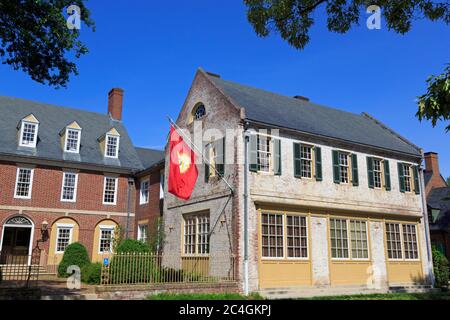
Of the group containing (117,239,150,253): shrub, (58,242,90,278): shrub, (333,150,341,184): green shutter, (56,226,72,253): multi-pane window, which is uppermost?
(333,150,341,184): green shutter

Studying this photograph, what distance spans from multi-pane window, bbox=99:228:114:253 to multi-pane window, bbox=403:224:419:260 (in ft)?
57.8

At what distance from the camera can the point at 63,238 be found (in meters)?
25.2

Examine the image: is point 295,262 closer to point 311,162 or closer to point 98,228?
point 311,162

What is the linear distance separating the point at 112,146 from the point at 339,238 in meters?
17.3

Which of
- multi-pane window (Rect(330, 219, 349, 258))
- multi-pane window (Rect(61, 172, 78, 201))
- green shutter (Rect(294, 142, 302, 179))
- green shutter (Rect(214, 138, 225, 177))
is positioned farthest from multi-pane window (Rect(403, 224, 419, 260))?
multi-pane window (Rect(61, 172, 78, 201))

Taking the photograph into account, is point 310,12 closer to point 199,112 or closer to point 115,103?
point 199,112

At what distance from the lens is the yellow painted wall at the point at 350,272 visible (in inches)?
714

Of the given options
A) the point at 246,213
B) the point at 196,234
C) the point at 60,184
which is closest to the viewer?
the point at 246,213

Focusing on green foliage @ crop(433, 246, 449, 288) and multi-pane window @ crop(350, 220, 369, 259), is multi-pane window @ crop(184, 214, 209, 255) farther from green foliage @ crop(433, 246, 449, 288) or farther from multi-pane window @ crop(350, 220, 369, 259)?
green foliage @ crop(433, 246, 449, 288)

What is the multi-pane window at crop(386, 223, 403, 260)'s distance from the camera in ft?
67.8

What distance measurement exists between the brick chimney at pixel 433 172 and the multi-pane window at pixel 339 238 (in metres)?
22.6

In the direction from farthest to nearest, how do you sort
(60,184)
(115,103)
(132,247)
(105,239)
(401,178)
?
(115,103) < (105,239) < (60,184) < (401,178) < (132,247)

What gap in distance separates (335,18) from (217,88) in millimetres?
10396

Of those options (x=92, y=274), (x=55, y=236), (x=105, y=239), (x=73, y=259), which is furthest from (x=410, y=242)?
(x=55, y=236)
